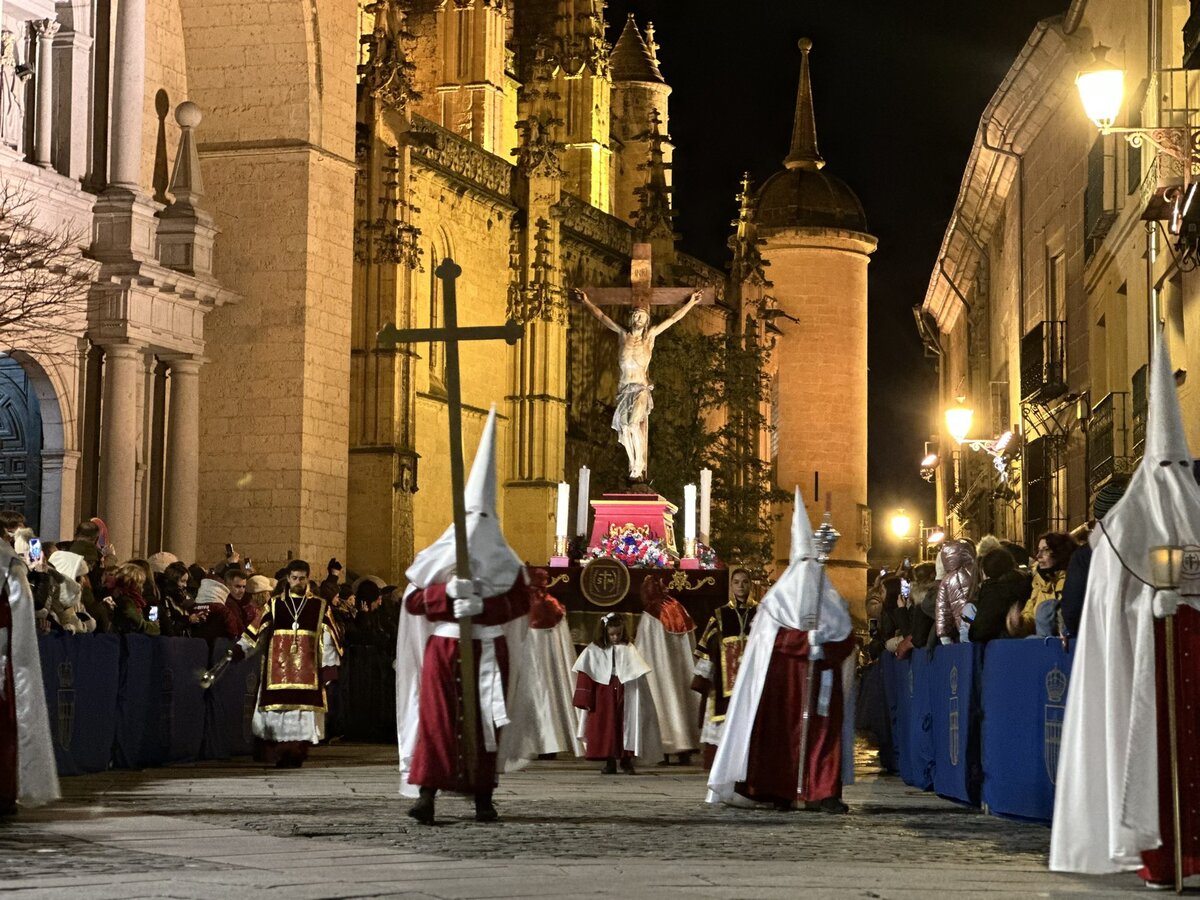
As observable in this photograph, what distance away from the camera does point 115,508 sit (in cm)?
2436

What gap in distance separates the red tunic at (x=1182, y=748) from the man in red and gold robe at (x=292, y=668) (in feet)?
30.5

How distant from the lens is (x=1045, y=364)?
3155 centimetres

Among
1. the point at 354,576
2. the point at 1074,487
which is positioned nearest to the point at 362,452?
the point at 354,576

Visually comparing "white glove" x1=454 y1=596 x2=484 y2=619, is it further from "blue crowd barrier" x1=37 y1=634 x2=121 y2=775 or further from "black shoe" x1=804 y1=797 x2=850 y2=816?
"blue crowd barrier" x1=37 y1=634 x2=121 y2=775

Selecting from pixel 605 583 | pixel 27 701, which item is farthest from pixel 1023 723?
pixel 605 583

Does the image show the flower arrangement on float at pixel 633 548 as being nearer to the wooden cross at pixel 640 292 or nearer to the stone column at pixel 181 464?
the wooden cross at pixel 640 292

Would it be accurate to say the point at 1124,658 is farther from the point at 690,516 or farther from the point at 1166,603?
the point at 690,516

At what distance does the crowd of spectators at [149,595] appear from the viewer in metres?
15.1

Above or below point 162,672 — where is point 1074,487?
above

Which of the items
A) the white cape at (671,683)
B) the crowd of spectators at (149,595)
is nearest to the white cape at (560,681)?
the white cape at (671,683)

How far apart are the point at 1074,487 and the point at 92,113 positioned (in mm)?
14202

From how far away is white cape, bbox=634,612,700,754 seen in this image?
19.8 metres

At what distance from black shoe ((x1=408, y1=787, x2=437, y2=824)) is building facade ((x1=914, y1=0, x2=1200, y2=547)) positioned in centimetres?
669

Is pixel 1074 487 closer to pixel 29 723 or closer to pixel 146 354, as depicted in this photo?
pixel 146 354
